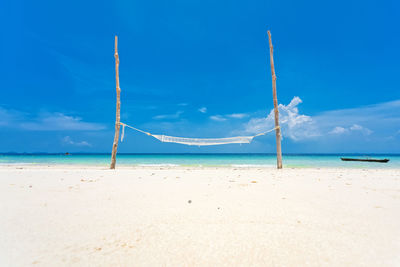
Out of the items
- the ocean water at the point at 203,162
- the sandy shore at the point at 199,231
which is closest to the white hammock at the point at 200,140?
the ocean water at the point at 203,162

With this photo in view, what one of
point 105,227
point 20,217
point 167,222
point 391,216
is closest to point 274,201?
point 391,216

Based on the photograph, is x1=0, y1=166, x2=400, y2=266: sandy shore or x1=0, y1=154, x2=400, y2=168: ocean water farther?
x1=0, y1=154, x2=400, y2=168: ocean water

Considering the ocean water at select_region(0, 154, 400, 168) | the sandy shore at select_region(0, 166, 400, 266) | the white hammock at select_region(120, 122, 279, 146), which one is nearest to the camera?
the sandy shore at select_region(0, 166, 400, 266)

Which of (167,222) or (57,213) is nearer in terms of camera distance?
(167,222)

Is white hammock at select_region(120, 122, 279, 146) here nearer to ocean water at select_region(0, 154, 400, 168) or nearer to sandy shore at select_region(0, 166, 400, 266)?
ocean water at select_region(0, 154, 400, 168)

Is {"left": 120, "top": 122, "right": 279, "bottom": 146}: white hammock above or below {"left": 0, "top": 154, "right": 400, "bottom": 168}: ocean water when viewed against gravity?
above

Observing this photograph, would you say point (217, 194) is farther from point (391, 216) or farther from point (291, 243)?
point (391, 216)

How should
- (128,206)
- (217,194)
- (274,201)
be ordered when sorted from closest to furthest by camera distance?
(128,206), (274,201), (217,194)

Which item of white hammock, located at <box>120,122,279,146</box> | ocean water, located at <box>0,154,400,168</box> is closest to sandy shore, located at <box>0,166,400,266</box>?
white hammock, located at <box>120,122,279,146</box>

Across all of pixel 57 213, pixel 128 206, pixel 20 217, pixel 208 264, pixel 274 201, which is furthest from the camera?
pixel 274 201

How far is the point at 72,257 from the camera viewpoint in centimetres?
150

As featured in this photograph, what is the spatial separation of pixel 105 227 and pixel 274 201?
2132mm

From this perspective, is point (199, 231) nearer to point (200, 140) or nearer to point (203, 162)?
point (200, 140)

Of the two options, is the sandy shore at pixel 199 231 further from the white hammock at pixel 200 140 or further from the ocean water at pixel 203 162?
the ocean water at pixel 203 162
